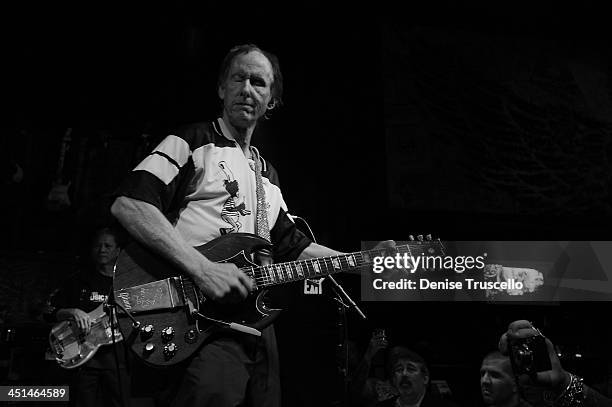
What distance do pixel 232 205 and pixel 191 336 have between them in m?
0.48

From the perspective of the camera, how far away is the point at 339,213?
5.97 metres

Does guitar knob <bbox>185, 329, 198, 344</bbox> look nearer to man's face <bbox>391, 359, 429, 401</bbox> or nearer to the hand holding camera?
the hand holding camera

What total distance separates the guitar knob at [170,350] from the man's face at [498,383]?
101 inches

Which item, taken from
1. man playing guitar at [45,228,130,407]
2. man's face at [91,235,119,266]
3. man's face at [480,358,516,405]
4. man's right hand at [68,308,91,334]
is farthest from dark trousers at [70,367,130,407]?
man's face at [480,358,516,405]

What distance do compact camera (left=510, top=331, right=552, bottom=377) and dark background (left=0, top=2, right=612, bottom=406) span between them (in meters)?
2.61

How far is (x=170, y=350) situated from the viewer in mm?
1768

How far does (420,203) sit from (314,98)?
1.54 meters

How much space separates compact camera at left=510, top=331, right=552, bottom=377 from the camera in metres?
3.12

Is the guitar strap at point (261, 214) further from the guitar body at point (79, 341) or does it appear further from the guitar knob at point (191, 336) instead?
the guitar body at point (79, 341)

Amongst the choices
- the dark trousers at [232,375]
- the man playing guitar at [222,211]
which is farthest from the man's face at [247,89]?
the dark trousers at [232,375]

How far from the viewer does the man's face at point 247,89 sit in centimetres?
223

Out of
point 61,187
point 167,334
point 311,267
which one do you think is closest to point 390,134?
point 61,187

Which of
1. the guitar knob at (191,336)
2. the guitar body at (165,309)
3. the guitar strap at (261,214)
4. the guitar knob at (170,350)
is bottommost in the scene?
the guitar knob at (170,350)

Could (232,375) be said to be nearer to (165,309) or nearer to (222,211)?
(165,309)
